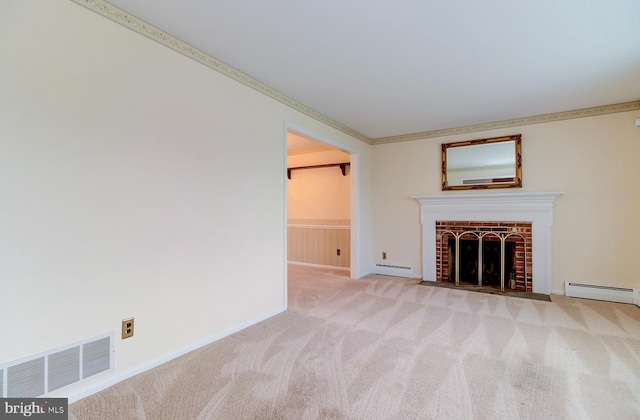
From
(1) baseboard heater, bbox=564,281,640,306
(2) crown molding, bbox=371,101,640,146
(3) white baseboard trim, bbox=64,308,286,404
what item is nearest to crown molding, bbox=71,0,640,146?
(2) crown molding, bbox=371,101,640,146

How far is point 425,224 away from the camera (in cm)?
450

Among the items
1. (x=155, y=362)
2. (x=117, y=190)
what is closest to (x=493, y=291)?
(x=155, y=362)

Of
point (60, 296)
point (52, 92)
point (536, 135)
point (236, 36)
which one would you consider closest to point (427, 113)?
point (536, 135)

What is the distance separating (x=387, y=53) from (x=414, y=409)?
2436 millimetres

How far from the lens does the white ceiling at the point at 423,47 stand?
1804mm

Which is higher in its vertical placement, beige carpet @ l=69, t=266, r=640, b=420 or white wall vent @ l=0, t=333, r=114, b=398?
white wall vent @ l=0, t=333, r=114, b=398

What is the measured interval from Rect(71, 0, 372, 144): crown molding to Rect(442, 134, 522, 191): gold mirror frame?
7.84 ft

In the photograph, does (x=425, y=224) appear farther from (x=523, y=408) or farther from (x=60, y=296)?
(x=60, y=296)

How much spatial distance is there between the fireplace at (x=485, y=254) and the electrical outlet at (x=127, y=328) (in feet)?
12.9

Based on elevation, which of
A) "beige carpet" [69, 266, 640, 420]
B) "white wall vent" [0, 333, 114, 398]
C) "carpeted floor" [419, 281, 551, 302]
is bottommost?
"carpeted floor" [419, 281, 551, 302]

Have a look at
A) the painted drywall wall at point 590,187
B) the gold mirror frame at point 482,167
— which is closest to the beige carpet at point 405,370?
the painted drywall wall at point 590,187

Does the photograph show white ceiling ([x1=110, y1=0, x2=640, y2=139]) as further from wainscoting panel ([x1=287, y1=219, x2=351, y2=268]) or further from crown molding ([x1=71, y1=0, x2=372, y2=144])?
wainscoting panel ([x1=287, y1=219, x2=351, y2=268])

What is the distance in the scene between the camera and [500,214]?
399 cm

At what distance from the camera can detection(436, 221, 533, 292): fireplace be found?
389 centimetres
